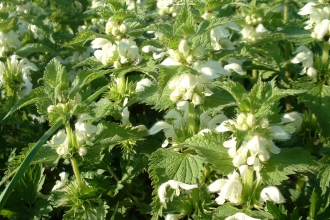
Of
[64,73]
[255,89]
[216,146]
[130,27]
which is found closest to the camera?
[255,89]

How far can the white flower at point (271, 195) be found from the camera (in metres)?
1.65

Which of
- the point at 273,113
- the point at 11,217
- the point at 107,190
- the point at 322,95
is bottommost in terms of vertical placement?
the point at 11,217

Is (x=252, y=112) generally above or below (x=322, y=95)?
above

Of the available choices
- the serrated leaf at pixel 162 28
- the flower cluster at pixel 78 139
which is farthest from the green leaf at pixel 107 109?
the serrated leaf at pixel 162 28

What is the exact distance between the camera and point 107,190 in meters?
2.28

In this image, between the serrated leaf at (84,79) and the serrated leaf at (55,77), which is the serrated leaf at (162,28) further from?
the serrated leaf at (55,77)

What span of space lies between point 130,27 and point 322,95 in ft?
3.78

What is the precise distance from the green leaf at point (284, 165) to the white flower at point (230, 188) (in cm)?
11

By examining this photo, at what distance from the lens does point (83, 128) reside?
6.56 feet

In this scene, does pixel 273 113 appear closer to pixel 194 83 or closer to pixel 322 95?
pixel 194 83

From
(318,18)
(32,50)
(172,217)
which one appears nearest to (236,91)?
(172,217)

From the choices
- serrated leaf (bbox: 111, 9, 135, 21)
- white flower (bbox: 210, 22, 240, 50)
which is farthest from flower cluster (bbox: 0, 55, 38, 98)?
white flower (bbox: 210, 22, 240, 50)

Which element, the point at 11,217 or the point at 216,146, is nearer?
the point at 216,146

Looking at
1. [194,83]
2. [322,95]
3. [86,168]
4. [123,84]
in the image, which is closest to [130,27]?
[123,84]
